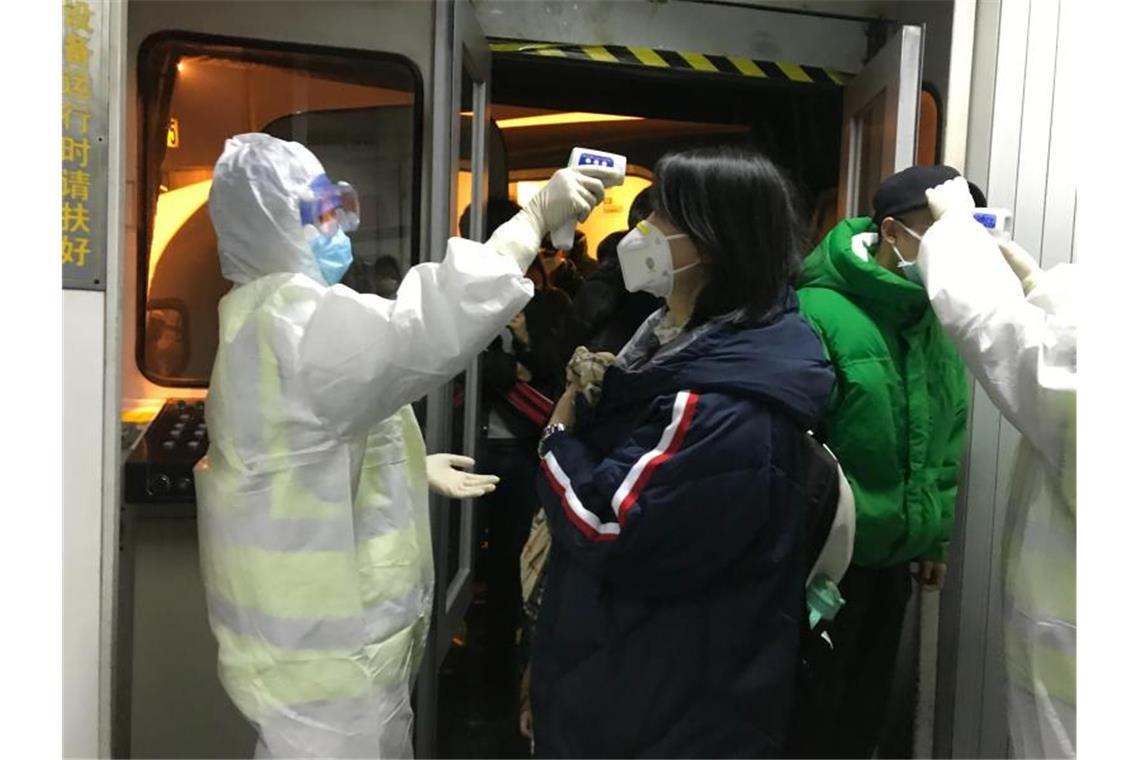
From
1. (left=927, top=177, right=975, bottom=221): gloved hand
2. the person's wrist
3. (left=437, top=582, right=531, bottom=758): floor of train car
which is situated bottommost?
(left=437, top=582, right=531, bottom=758): floor of train car

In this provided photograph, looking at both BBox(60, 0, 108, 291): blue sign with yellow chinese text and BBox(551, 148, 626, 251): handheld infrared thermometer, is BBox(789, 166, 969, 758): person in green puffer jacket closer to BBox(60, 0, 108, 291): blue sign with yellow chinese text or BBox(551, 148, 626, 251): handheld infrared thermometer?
BBox(551, 148, 626, 251): handheld infrared thermometer

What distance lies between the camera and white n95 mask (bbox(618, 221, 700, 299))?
1.32 metres

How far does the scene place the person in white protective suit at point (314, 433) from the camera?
119 centimetres

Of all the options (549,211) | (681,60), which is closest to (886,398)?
(549,211)

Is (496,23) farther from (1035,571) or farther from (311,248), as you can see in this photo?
(1035,571)

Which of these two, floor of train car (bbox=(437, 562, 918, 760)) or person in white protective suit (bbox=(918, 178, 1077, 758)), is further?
floor of train car (bbox=(437, 562, 918, 760))

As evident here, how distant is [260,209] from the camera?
1284 mm

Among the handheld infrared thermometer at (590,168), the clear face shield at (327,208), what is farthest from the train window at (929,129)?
the clear face shield at (327,208)

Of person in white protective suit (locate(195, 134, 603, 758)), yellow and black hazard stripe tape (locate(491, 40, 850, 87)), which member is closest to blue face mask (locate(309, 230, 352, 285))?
person in white protective suit (locate(195, 134, 603, 758))

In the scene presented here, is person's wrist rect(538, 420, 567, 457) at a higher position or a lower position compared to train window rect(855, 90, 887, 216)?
lower

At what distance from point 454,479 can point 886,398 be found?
0.82 m

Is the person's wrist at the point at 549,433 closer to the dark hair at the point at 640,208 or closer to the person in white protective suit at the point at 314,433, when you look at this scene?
the person in white protective suit at the point at 314,433

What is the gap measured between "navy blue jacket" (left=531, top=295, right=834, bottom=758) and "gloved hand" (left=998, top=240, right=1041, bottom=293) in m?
0.33

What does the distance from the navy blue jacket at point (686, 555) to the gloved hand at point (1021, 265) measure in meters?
0.33
